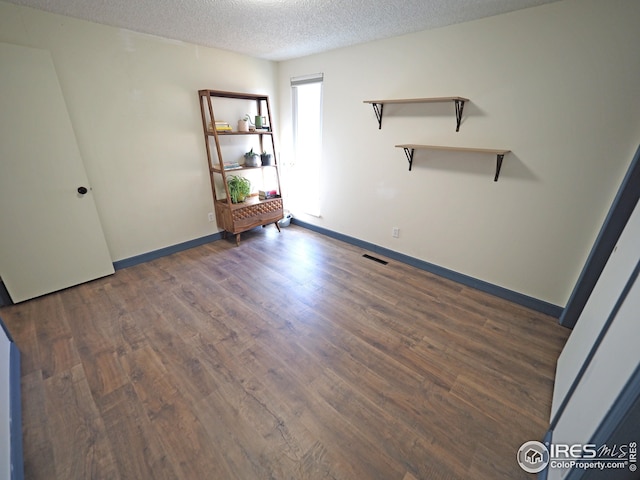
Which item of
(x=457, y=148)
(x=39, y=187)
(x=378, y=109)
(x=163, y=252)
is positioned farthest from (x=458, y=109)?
(x=39, y=187)

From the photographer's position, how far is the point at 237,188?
353 centimetres

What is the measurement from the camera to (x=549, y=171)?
2.07 metres

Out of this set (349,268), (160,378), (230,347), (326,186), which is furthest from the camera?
(326,186)

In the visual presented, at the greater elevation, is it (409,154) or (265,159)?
(409,154)

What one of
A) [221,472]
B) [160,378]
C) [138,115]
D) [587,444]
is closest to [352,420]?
[221,472]

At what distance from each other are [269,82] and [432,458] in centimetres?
424

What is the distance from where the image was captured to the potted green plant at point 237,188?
3516 millimetres

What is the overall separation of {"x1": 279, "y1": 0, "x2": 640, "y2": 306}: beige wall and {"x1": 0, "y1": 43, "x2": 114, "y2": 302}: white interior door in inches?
104

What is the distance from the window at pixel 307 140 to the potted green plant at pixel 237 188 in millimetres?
840

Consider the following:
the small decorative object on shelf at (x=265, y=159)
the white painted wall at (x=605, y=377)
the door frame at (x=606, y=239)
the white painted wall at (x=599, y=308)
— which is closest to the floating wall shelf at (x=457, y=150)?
the door frame at (x=606, y=239)

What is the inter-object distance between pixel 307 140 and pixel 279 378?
3.07 m

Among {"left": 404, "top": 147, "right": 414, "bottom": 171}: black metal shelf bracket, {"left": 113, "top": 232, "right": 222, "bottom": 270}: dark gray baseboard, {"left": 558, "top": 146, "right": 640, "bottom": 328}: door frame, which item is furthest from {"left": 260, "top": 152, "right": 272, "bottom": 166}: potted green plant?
{"left": 558, "top": 146, "right": 640, "bottom": 328}: door frame

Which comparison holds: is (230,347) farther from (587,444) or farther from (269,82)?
(269,82)

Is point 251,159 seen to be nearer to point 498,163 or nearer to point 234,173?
point 234,173
